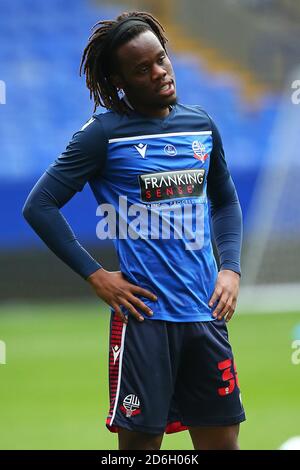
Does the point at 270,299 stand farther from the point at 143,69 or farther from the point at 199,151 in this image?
the point at 143,69

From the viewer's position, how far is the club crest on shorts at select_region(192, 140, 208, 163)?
3758 millimetres

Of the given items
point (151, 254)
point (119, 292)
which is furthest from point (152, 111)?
point (119, 292)

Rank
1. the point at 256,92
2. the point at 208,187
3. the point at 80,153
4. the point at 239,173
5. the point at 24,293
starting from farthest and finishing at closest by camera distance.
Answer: the point at 256,92 → the point at 239,173 → the point at 24,293 → the point at 208,187 → the point at 80,153

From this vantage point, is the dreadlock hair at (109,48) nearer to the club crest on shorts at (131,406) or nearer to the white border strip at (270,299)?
the club crest on shorts at (131,406)

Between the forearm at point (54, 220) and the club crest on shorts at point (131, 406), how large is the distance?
0.47 metres

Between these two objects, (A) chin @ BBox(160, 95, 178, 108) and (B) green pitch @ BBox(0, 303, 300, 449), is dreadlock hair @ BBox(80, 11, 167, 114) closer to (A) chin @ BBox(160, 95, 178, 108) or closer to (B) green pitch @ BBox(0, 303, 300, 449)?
(A) chin @ BBox(160, 95, 178, 108)

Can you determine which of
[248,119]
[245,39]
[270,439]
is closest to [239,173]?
[248,119]

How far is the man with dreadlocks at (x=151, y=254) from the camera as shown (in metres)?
3.63

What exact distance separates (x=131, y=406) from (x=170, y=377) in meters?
0.17

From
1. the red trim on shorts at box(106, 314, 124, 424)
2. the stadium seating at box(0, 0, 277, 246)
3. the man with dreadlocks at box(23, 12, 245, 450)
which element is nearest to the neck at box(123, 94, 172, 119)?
the man with dreadlocks at box(23, 12, 245, 450)

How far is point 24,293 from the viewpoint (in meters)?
11.4

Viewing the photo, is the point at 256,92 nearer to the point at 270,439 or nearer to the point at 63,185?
the point at 270,439

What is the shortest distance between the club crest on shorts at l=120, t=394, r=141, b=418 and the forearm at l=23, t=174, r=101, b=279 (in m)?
0.47

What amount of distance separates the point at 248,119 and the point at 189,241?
10.7 meters
